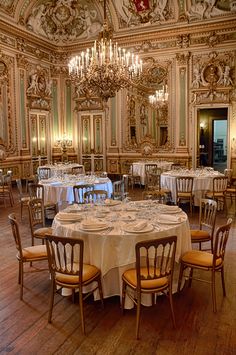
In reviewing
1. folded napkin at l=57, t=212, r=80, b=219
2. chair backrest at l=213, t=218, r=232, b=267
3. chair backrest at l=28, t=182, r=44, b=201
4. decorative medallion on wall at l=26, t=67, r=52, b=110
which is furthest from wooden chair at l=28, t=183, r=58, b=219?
decorative medallion on wall at l=26, t=67, r=52, b=110

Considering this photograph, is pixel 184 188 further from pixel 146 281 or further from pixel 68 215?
pixel 146 281

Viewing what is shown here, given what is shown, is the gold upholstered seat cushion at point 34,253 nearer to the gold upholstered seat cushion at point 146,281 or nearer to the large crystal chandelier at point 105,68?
the gold upholstered seat cushion at point 146,281

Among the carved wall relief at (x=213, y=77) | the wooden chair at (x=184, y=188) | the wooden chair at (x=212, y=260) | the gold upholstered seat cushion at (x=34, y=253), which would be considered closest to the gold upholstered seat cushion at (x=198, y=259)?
the wooden chair at (x=212, y=260)

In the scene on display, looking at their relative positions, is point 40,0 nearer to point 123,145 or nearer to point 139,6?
point 139,6

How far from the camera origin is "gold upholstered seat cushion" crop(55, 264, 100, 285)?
3068 millimetres

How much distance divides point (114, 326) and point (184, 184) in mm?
4909

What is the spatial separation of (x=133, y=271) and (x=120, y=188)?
305cm

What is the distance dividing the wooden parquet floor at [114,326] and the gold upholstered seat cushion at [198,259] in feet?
1.43

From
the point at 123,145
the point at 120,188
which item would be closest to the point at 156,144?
the point at 123,145

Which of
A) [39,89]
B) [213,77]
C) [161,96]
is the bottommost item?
[161,96]

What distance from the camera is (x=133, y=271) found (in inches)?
126

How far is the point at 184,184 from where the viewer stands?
757 cm

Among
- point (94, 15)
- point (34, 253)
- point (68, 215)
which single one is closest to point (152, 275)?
point (68, 215)

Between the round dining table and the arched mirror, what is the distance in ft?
27.2
